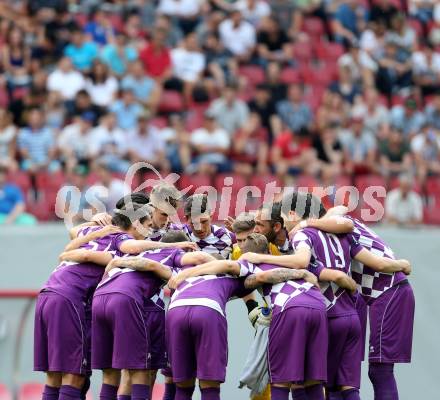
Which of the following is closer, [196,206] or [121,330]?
[121,330]

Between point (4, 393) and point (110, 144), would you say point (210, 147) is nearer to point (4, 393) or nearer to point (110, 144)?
point (110, 144)

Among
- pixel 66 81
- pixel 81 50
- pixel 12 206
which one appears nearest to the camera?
pixel 12 206

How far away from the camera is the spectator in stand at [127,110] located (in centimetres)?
1466

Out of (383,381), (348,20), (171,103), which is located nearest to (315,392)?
(383,381)

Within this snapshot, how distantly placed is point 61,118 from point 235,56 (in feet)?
9.99

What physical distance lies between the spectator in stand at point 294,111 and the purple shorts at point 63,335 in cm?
722

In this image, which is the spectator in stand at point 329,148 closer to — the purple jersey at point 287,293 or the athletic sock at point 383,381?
the athletic sock at point 383,381

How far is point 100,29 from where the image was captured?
15953 millimetres

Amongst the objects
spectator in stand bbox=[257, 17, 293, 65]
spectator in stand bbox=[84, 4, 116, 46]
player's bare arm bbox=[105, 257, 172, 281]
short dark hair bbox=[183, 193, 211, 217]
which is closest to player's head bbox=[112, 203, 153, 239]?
short dark hair bbox=[183, 193, 211, 217]

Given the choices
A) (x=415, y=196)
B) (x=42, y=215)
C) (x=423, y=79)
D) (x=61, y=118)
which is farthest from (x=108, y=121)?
(x=423, y=79)

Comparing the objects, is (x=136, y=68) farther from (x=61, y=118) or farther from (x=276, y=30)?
(x=276, y=30)

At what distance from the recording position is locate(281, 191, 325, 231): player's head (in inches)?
329

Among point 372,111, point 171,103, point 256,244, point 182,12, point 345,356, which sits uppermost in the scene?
point 182,12

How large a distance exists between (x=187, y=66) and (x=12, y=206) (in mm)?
4130
